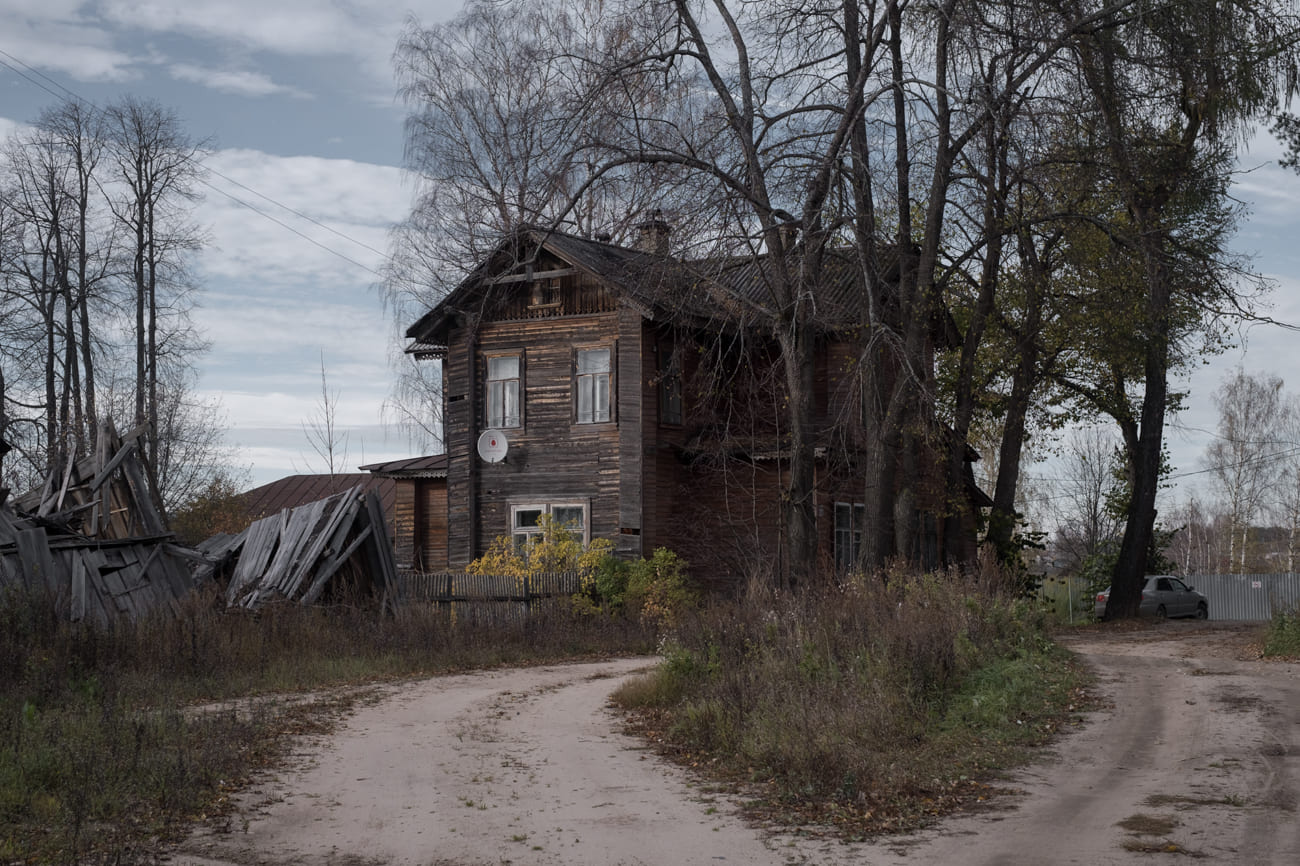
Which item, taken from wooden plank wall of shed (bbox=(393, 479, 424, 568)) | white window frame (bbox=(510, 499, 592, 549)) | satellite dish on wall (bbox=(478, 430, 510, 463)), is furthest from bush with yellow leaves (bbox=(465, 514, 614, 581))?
wooden plank wall of shed (bbox=(393, 479, 424, 568))

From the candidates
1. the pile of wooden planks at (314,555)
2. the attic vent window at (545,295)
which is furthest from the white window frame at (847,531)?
the pile of wooden planks at (314,555)

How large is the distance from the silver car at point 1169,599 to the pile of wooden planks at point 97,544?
2450cm

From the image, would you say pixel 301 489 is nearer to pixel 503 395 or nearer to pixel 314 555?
pixel 503 395

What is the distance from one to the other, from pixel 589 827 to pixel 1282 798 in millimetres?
4489

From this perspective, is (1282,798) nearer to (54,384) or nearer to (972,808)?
(972,808)

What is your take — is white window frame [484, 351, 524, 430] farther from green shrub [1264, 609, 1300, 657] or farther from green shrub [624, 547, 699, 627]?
green shrub [1264, 609, 1300, 657]

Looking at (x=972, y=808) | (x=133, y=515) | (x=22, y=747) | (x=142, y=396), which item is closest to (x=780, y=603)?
(x=972, y=808)

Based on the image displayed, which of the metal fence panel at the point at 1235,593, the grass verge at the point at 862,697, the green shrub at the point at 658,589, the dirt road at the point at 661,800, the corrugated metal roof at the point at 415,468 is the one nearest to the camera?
the dirt road at the point at 661,800

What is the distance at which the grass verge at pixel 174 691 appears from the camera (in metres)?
7.95

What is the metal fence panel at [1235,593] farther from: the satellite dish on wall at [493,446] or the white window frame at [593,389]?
the satellite dish on wall at [493,446]

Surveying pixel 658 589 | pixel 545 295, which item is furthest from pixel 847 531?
pixel 545 295

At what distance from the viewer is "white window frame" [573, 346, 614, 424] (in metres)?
26.9

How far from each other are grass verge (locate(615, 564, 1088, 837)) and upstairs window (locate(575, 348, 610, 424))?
11.9 metres

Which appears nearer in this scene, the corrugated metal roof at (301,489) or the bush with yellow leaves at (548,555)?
the bush with yellow leaves at (548,555)
